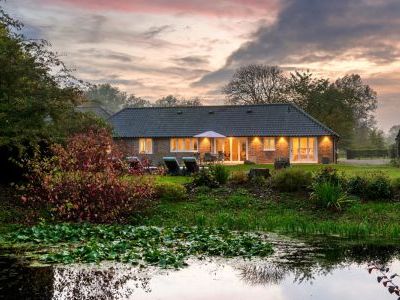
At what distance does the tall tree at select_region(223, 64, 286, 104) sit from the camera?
67812 millimetres

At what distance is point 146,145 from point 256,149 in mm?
9991

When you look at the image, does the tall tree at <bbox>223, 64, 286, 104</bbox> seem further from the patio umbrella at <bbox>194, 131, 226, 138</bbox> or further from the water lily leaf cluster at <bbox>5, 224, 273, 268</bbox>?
the water lily leaf cluster at <bbox>5, 224, 273, 268</bbox>

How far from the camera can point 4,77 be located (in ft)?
67.2

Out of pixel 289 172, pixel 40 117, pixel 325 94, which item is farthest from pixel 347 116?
pixel 40 117

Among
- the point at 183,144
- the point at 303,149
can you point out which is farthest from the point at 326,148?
the point at 183,144

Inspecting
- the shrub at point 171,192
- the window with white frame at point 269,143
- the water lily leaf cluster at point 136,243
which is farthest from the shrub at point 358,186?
the window with white frame at point 269,143

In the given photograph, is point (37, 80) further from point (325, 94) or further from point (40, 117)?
point (325, 94)

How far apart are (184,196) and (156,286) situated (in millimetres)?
11257

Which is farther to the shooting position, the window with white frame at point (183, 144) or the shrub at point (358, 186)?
the window with white frame at point (183, 144)

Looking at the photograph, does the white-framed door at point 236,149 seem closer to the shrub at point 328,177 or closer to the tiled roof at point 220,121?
the tiled roof at point 220,121

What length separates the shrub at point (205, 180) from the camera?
72.8 feet

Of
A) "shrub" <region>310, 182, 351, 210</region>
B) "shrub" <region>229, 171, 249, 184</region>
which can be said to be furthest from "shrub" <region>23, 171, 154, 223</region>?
"shrub" <region>310, 182, 351, 210</region>

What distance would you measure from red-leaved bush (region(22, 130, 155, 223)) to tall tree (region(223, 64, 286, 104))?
50014 millimetres

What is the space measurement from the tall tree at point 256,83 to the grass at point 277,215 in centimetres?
4761
